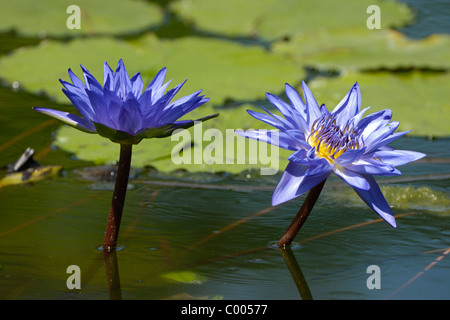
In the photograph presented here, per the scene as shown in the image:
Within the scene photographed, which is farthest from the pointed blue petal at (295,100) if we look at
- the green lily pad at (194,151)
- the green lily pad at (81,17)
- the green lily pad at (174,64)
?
the green lily pad at (81,17)

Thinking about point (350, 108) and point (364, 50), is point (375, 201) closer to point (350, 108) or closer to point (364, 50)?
point (350, 108)

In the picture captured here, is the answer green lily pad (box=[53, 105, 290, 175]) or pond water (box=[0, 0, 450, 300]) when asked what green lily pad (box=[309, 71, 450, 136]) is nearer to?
pond water (box=[0, 0, 450, 300])

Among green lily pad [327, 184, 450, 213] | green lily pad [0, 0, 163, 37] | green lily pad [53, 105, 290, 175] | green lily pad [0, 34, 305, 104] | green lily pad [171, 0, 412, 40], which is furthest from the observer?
green lily pad [171, 0, 412, 40]

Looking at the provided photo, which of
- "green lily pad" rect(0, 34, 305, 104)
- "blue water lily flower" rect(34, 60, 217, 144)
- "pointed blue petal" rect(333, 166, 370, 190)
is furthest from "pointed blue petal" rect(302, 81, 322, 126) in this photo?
"green lily pad" rect(0, 34, 305, 104)

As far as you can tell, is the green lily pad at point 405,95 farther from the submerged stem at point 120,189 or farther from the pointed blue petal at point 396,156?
the submerged stem at point 120,189
